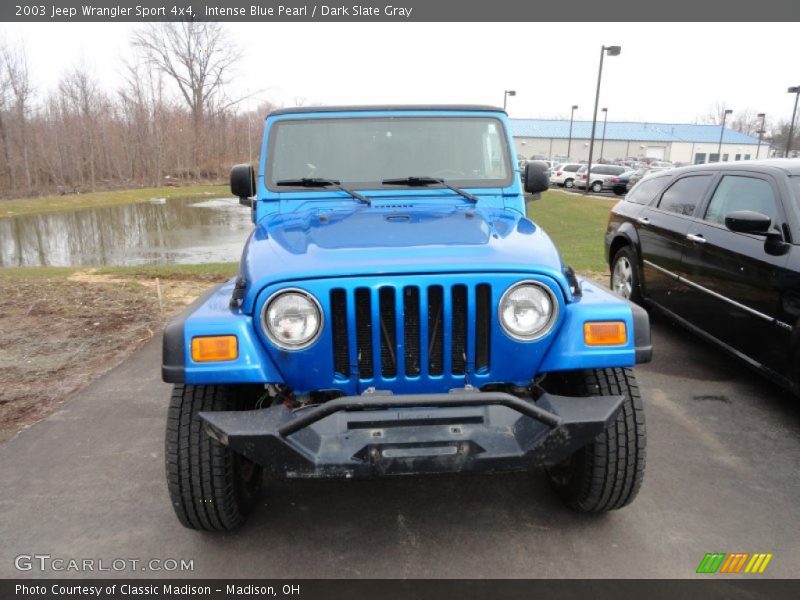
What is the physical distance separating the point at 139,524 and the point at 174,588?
54 centimetres

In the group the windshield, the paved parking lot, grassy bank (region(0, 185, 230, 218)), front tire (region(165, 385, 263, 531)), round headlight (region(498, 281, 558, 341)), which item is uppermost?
the windshield

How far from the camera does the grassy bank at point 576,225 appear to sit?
9.91 meters

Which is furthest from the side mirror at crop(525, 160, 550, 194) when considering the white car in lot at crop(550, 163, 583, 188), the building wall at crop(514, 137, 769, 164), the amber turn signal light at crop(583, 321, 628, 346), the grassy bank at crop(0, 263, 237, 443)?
the building wall at crop(514, 137, 769, 164)

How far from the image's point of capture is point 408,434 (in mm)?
2219

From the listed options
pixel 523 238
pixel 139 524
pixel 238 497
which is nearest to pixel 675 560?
pixel 523 238

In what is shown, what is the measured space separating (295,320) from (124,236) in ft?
55.0

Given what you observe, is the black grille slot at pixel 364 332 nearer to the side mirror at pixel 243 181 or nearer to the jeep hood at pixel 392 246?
the jeep hood at pixel 392 246

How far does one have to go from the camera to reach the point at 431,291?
7.78 feet

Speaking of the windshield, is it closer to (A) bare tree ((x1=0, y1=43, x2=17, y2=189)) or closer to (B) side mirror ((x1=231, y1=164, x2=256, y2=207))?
(B) side mirror ((x1=231, y1=164, x2=256, y2=207))

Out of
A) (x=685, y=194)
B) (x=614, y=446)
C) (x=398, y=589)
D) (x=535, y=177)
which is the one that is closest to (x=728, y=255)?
(x=685, y=194)

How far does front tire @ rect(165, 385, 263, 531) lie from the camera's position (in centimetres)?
252

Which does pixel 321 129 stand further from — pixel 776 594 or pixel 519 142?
pixel 519 142

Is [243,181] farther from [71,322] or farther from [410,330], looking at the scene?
[71,322]

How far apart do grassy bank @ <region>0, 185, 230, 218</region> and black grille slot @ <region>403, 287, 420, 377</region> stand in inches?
1021
